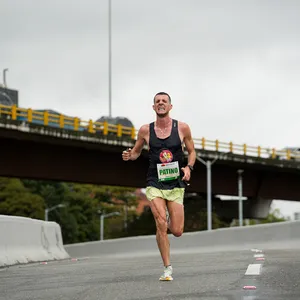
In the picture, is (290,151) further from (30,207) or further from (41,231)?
(41,231)

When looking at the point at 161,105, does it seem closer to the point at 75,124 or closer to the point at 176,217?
the point at 176,217

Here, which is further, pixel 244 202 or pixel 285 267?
pixel 244 202

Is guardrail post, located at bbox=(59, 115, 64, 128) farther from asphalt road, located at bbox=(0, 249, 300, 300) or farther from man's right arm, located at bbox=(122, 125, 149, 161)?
man's right arm, located at bbox=(122, 125, 149, 161)

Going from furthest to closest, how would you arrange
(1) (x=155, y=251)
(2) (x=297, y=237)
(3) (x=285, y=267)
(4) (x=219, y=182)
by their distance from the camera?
(4) (x=219, y=182)
(1) (x=155, y=251)
(2) (x=297, y=237)
(3) (x=285, y=267)

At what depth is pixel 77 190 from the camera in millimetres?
110625

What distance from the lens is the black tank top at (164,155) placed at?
8.30 meters

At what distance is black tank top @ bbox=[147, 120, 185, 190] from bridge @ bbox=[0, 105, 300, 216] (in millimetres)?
32552

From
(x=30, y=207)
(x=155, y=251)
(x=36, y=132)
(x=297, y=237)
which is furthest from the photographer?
(x=30, y=207)

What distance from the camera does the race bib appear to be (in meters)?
8.26

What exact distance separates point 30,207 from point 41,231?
234ft

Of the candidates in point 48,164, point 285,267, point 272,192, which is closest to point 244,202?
point 272,192

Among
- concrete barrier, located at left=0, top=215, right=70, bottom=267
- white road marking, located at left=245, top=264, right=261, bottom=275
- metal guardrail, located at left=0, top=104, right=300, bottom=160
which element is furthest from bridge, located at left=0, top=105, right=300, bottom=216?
white road marking, located at left=245, top=264, right=261, bottom=275

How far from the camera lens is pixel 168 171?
8.26 metres

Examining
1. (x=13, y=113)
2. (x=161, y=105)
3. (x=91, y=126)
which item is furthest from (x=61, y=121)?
(x=161, y=105)
